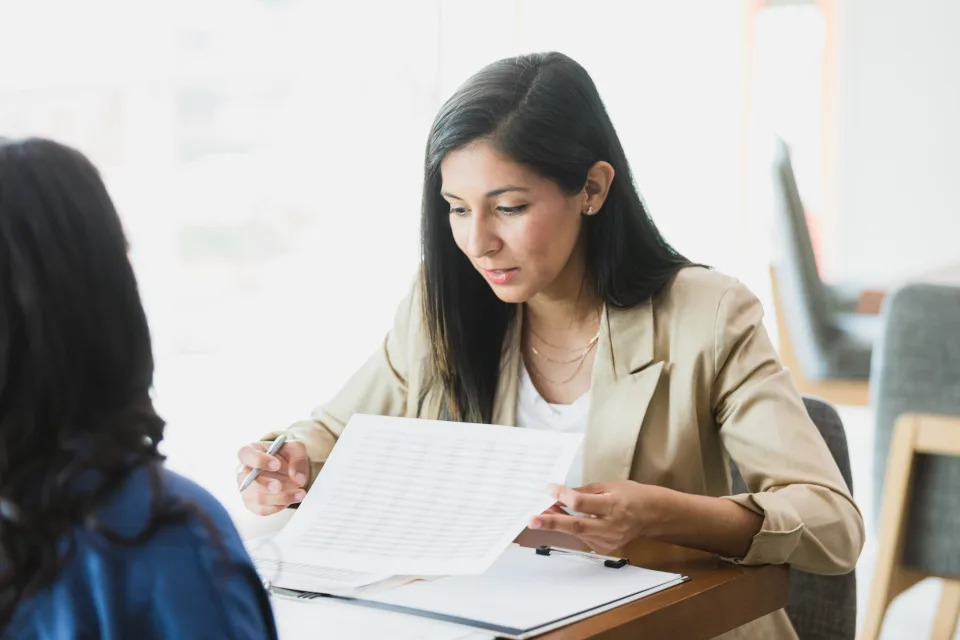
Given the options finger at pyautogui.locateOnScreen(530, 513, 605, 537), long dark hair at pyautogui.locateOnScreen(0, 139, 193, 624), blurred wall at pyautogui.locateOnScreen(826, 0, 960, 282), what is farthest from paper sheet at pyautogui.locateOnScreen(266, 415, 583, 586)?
blurred wall at pyautogui.locateOnScreen(826, 0, 960, 282)

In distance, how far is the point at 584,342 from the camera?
179 cm

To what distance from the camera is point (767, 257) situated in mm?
7074

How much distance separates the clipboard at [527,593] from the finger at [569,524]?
47 millimetres

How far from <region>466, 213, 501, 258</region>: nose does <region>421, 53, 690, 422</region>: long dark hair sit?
10 centimetres

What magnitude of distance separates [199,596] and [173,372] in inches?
162

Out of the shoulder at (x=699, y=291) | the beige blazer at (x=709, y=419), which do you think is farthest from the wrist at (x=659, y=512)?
the shoulder at (x=699, y=291)

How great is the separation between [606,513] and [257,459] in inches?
19.9

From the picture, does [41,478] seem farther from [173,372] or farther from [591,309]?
[173,372]

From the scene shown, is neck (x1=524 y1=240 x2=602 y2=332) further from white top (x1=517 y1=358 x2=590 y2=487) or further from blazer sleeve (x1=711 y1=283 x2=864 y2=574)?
blazer sleeve (x1=711 y1=283 x2=864 y2=574)

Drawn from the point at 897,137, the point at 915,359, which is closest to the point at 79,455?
the point at 915,359

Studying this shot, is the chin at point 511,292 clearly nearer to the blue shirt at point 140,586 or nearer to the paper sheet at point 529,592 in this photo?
the paper sheet at point 529,592

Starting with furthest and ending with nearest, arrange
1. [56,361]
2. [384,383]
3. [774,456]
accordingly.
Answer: [384,383], [774,456], [56,361]

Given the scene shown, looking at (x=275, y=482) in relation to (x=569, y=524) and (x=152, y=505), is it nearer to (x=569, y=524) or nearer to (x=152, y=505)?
(x=569, y=524)

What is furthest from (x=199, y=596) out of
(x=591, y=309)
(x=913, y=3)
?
(x=913, y=3)
